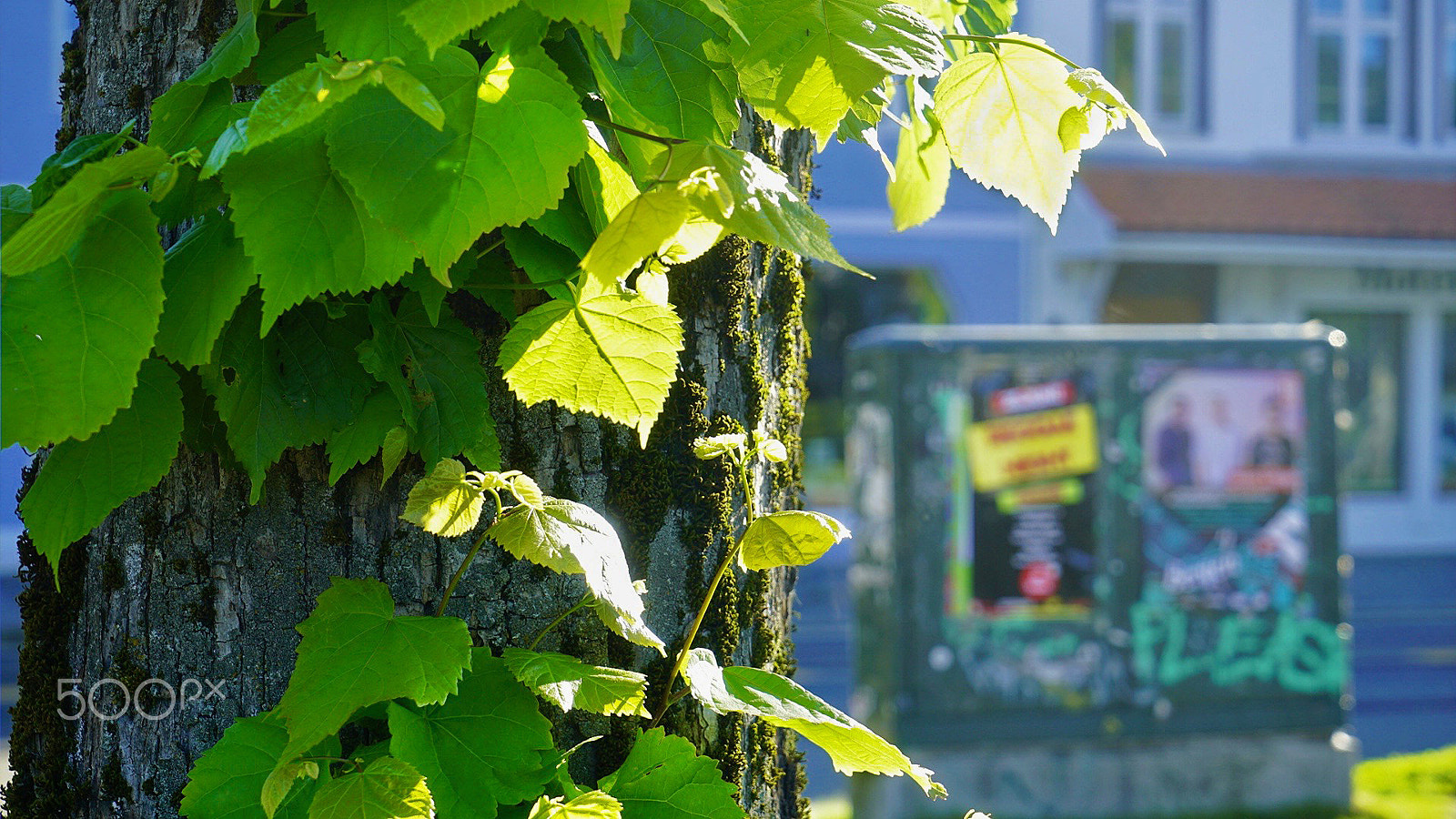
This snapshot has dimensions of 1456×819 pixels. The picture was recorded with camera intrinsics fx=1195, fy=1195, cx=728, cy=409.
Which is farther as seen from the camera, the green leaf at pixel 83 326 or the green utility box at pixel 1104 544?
the green utility box at pixel 1104 544

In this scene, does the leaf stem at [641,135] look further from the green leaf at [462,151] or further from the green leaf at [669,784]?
the green leaf at [669,784]

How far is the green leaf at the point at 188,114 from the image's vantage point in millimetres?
795

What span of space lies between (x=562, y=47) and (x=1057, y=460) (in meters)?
4.48

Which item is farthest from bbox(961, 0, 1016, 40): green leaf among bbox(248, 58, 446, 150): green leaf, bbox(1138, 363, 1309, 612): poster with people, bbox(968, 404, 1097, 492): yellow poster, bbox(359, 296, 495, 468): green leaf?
bbox(1138, 363, 1309, 612): poster with people

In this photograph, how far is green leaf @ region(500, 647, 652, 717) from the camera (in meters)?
0.83

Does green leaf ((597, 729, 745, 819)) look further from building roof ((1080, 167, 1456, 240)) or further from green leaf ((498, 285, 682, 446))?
building roof ((1080, 167, 1456, 240))

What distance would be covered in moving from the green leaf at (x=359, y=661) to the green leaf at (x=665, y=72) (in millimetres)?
366

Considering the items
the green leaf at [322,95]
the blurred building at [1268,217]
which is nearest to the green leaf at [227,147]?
the green leaf at [322,95]

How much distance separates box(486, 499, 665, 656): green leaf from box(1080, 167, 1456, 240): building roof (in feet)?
39.2

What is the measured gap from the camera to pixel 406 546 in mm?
980

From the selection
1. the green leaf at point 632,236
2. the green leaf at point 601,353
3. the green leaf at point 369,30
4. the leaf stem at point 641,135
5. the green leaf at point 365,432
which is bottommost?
the green leaf at point 365,432

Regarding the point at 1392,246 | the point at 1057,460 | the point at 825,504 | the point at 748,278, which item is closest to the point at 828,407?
the point at 825,504

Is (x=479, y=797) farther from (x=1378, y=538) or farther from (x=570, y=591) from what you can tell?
(x=1378, y=538)

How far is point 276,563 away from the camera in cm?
98
